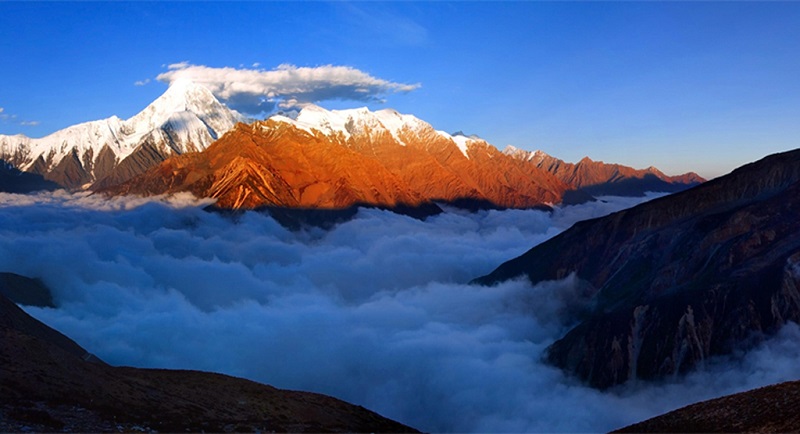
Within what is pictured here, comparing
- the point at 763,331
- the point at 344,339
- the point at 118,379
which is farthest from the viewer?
the point at 344,339

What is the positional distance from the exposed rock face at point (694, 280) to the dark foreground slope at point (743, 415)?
6854cm

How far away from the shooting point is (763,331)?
350 feet

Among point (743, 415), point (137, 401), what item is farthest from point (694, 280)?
point (137, 401)

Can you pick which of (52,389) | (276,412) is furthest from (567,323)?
(52,389)

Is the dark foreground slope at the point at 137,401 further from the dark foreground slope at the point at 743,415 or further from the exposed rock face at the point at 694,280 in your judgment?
the exposed rock face at the point at 694,280

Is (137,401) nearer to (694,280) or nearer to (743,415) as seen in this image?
(743,415)

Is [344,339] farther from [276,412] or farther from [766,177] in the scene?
[276,412]

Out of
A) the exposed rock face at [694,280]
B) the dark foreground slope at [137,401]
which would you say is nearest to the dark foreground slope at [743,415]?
the dark foreground slope at [137,401]

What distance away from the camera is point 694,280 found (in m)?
127

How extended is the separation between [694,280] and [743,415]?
295 ft

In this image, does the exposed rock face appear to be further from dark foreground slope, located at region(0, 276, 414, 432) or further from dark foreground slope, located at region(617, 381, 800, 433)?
dark foreground slope, located at region(0, 276, 414, 432)

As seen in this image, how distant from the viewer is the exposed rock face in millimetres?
110625

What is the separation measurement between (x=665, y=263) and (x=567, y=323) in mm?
35303

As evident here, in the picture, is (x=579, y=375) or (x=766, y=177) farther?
(x=766, y=177)
